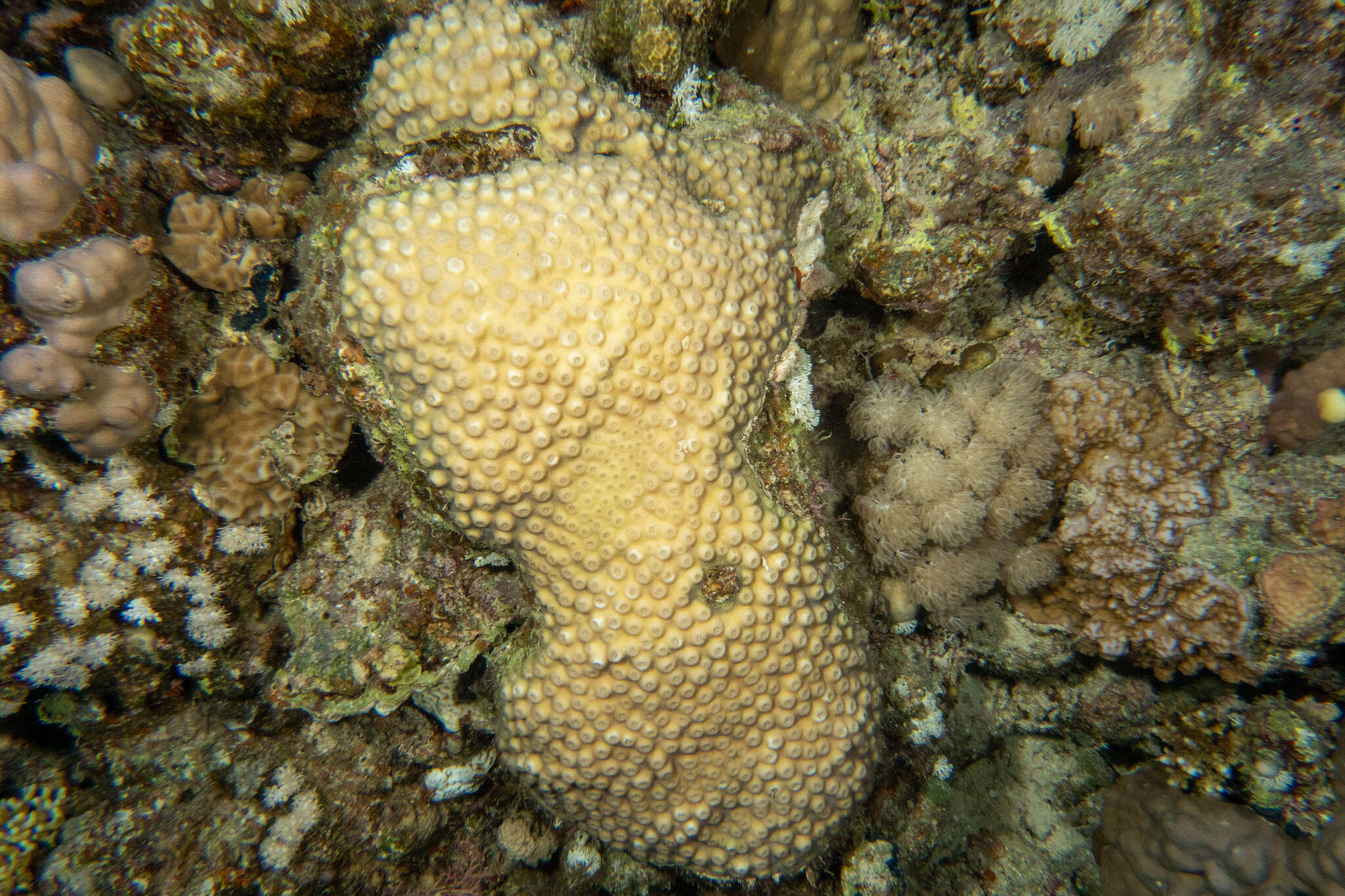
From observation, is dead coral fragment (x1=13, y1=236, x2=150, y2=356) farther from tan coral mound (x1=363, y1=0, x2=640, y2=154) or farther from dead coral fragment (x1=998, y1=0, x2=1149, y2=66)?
dead coral fragment (x1=998, y1=0, x2=1149, y2=66)

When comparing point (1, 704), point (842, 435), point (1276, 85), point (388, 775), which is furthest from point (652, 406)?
point (1, 704)

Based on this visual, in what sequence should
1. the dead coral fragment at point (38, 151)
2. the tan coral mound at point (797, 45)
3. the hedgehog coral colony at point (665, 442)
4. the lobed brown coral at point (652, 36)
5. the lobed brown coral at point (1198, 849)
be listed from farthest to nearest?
the tan coral mound at point (797, 45) → the lobed brown coral at point (1198, 849) → the lobed brown coral at point (652, 36) → the hedgehog coral colony at point (665, 442) → the dead coral fragment at point (38, 151)

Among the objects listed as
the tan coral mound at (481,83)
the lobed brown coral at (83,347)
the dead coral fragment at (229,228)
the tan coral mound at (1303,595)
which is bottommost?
the lobed brown coral at (83,347)

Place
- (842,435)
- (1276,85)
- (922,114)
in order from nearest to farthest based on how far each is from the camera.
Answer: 1. (1276,85)
2. (922,114)
3. (842,435)

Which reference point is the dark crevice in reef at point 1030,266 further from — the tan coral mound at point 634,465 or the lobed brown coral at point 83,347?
the lobed brown coral at point 83,347

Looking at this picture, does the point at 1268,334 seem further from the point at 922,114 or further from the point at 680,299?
the point at 680,299

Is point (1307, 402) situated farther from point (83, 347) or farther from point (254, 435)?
point (83, 347)

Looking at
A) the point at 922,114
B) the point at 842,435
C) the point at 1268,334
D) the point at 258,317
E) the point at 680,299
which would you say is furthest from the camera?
the point at 842,435

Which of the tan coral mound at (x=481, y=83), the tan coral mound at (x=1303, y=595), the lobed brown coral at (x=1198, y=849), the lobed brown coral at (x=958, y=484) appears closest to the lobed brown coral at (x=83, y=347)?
the tan coral mound at (x=481, y=83)
